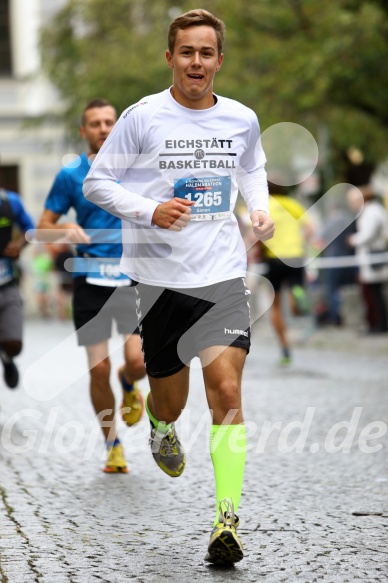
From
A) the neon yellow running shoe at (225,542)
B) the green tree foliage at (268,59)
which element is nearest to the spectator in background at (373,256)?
the green tree foliage at (268,59)

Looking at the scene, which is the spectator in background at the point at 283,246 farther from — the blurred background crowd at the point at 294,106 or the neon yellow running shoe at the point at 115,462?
the neon yellow running shoe at the point at 115,462

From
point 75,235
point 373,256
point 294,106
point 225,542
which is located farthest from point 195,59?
point 294,106

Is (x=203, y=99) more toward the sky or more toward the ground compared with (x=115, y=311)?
more toward the sky

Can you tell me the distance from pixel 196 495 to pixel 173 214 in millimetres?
1897

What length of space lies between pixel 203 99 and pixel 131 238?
0.62 m

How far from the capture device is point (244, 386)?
11914 millimetres

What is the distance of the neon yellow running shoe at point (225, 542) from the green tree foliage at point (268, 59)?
11315 millimetres

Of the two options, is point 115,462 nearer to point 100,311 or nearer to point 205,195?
point 100,311

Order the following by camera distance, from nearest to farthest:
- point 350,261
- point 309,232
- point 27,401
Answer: point 27,401 → point 309,232 → point 350,261

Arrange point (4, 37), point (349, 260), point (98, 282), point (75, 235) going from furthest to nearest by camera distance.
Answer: point (4, 37), point (349, 260), point (98, 282), point (75, 235)

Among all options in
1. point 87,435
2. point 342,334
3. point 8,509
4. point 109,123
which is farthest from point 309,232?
point 8,509

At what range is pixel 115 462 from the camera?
728 cm

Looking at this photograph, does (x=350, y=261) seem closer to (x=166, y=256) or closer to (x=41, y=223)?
(x=41, y=223)

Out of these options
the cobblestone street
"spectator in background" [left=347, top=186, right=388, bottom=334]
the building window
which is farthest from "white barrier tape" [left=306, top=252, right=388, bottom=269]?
the building window
